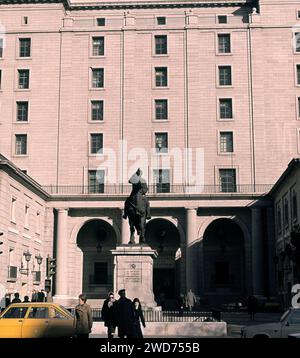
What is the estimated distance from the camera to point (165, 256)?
198 feet

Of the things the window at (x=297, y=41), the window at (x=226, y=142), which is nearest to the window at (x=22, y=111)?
the window at (x=226, y=142)

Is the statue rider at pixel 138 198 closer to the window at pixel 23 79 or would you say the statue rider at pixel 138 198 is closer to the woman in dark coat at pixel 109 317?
the woman in dark coat at pixel 109 317

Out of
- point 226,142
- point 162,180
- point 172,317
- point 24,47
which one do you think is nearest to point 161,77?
point 226,142

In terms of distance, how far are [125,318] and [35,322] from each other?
498 centimetres

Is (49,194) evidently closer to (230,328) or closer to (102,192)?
(102,192)

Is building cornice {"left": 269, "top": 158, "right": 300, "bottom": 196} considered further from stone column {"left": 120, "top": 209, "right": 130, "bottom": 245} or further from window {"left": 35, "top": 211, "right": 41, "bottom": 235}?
window {"left": 35, "top": 211, "right": 41, "bottom": 235}

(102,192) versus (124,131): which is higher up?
(124,131)

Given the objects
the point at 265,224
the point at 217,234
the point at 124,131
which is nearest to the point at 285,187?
the point at 265,224

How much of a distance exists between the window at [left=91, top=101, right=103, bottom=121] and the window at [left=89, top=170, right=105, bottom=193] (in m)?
5.49

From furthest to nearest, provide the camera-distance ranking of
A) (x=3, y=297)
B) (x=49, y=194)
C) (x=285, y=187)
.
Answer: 1. (x=49, y=194)
2. (x=285, y=187)
3. (x=3, y=297)

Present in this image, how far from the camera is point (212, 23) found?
198 feet

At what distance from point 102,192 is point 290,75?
2101 cm

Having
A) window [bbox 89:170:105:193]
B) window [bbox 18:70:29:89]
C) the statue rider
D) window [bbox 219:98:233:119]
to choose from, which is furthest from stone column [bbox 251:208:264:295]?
the statue rider

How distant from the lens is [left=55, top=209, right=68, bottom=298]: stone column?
54125 mm
